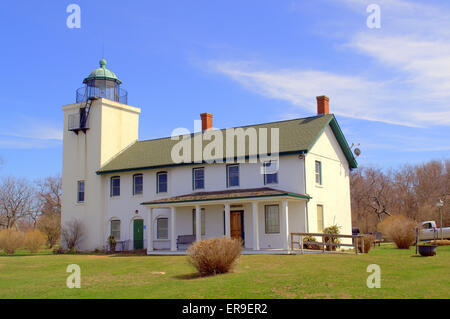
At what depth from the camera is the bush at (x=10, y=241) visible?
34.6 meters

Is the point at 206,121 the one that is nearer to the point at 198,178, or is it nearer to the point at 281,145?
the point at 198,178

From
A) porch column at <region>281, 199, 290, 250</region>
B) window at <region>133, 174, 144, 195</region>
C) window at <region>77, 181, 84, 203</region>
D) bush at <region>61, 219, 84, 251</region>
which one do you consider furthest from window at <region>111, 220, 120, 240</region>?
porch column at <region>281, 199, 290, 250</region>

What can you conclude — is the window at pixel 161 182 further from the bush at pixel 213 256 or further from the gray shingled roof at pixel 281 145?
the bush at pixel 213 256

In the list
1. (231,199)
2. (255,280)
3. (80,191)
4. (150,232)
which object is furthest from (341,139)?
(255,280)

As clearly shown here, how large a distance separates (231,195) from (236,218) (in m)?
2.54

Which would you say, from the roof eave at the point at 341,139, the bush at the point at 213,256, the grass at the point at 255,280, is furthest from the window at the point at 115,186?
the bush at the point at 213,256

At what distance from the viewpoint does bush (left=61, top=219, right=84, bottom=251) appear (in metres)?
34.4

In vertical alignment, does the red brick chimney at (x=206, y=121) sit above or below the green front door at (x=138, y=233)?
above

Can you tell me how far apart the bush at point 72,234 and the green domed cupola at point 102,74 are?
32.5 ft

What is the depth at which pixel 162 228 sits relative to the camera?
105ft

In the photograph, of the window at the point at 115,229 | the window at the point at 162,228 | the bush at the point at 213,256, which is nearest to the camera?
the bush at the point at 213,256

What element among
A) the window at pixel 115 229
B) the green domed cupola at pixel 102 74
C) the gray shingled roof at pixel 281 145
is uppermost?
the green domed cupola at pixel 102 74
